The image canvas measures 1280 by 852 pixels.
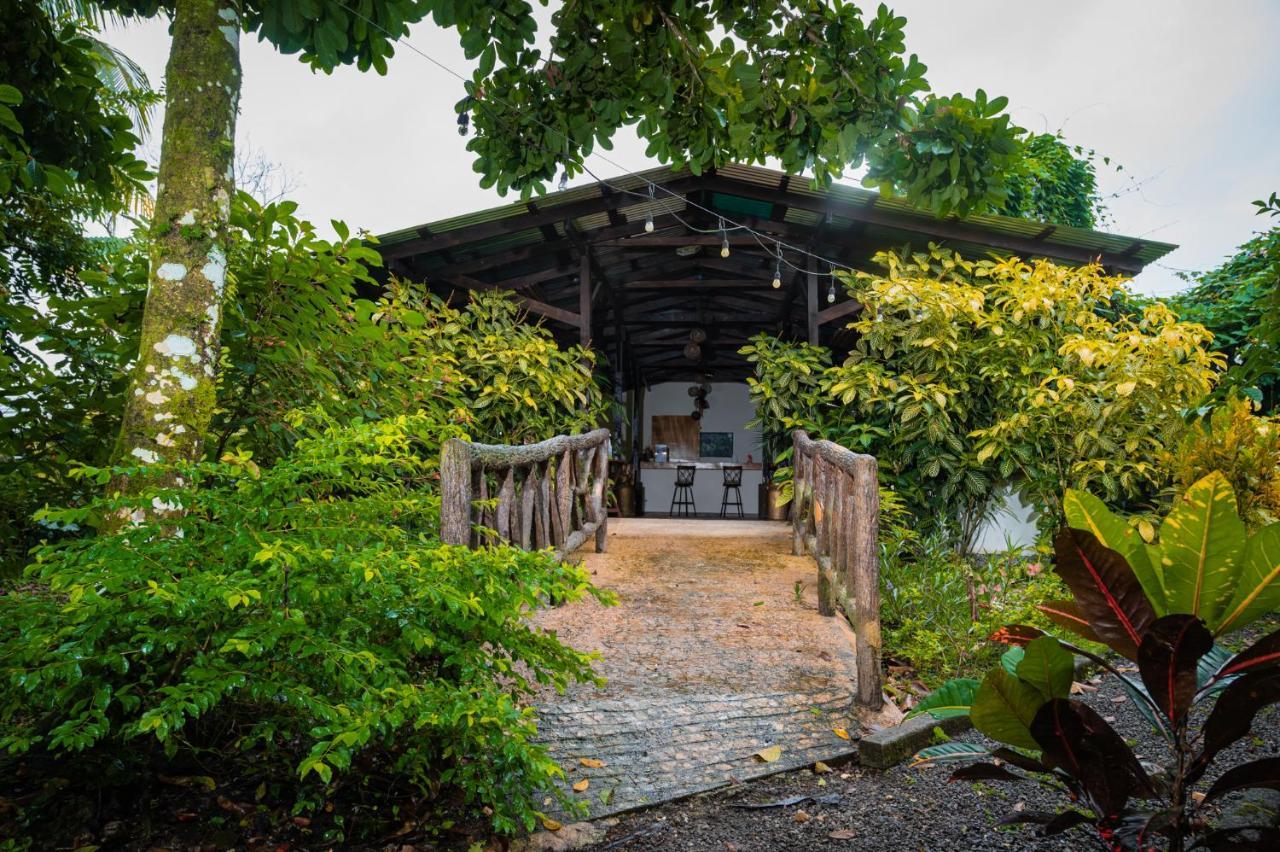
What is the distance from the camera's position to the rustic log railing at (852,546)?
3242 millimetres

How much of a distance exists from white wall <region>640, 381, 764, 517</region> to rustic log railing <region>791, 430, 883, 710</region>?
9.55 m

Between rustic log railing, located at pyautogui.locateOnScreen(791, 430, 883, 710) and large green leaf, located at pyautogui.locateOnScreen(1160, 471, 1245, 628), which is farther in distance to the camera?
rustic log railing, located at pyautogui.locateOnScreen(791, 430, 883, 710)

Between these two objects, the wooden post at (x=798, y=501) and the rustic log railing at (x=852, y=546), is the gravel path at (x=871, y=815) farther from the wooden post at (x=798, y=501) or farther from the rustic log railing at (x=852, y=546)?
the wooden post at (x=798, y=501)

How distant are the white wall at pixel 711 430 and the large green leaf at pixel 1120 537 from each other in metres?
13.2

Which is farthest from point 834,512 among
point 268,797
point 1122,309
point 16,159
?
point 1122,309

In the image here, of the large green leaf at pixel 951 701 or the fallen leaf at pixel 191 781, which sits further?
the fallen leaf at pixel 191 781

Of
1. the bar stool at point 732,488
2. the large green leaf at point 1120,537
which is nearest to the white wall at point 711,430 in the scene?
the bar stool at point 732,488

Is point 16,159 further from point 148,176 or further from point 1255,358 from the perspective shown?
point 1255,358

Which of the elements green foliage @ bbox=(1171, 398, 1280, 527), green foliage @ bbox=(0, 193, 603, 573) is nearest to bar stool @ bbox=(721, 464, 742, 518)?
green foliage @ bbox=(1171, 398, 1280, 527)

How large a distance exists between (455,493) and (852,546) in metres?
1.87

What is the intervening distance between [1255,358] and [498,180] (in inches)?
152

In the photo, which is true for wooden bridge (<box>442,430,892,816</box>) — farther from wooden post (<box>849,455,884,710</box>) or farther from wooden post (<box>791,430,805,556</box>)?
wooden post (<box>791,430,805,556</box>)

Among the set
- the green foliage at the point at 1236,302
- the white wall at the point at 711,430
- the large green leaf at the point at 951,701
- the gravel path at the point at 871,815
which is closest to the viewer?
the large green leaf at the point at 951,701

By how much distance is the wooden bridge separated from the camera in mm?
2793
